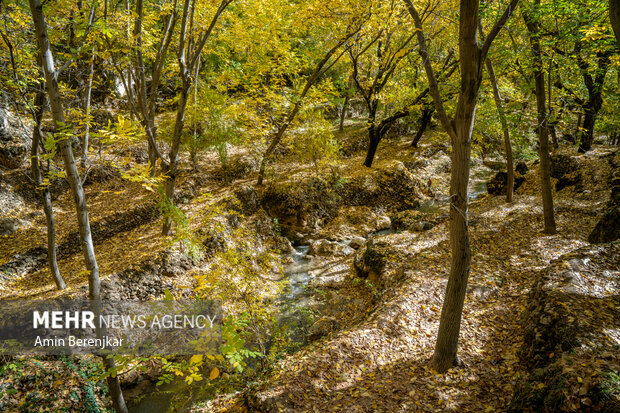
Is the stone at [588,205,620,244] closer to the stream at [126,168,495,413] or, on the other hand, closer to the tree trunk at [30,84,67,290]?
the stream at [126,168,495,413]

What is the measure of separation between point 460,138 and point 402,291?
4154mm

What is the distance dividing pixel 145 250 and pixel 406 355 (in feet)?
24.0

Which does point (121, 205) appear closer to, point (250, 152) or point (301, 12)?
point (250, 152)

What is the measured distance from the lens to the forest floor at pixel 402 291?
4191mm

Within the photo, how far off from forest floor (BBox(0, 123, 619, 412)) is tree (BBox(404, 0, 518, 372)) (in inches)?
25.7

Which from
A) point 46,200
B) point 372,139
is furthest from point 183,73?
point 372,139

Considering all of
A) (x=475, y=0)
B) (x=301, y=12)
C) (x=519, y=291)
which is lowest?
(x=519, y=291)

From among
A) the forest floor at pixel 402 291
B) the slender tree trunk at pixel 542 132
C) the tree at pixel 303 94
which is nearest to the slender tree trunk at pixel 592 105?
the forest floor at pixel 402 291

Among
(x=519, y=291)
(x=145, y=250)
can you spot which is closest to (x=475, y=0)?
(x=519, y=291)

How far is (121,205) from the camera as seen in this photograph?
9977 mm

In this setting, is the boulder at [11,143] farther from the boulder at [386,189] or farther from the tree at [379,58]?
the tree at [379,58]

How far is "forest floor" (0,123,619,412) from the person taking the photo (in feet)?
13.8

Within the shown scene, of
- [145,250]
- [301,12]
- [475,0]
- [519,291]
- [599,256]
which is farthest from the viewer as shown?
[301,12]

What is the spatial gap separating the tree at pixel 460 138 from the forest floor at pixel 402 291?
25.7 inches
